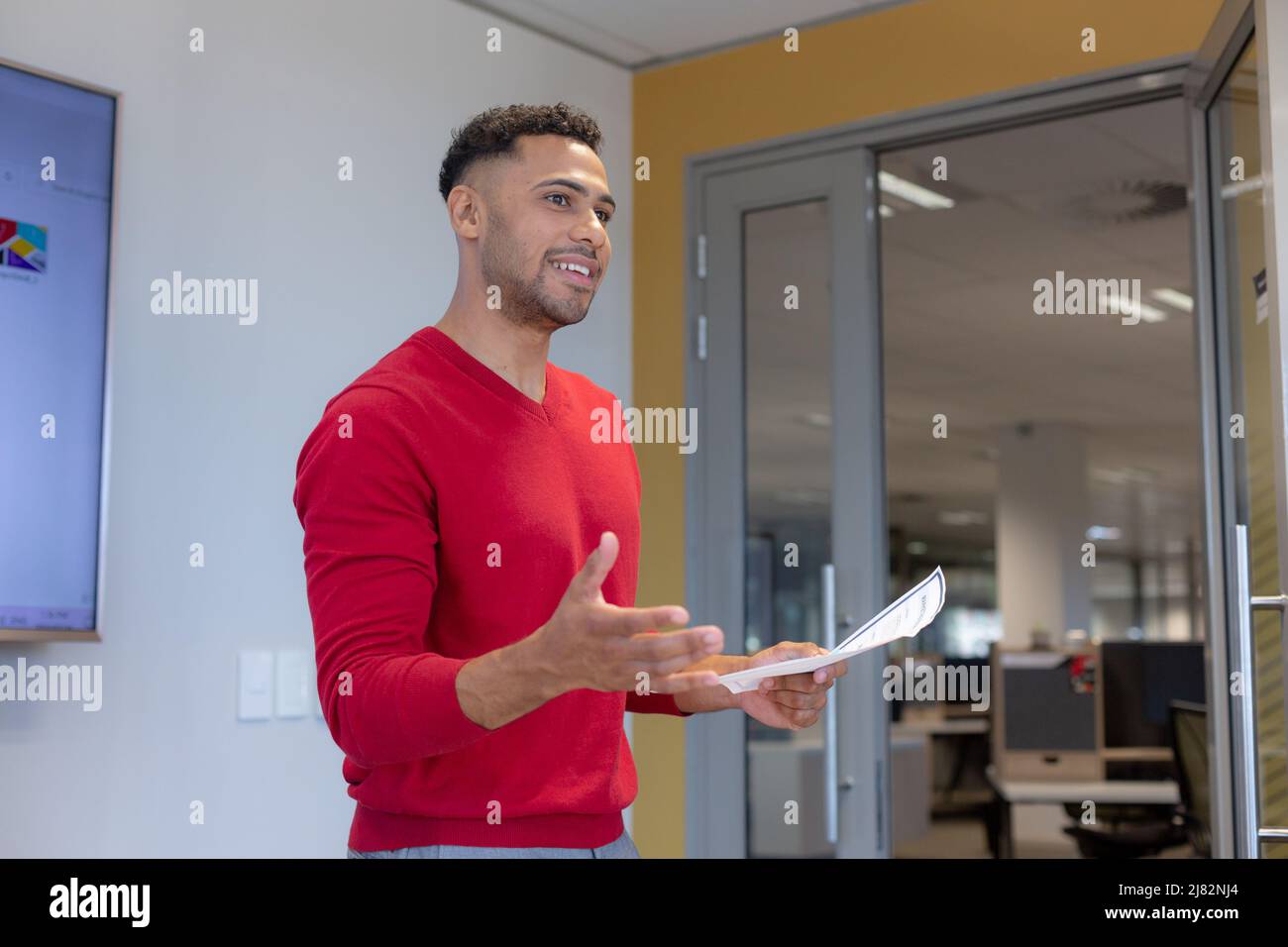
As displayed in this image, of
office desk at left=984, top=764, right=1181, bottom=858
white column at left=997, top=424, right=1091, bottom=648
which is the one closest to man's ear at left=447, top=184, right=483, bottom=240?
office desk at left=984, top=764, right=1181, bottom=858

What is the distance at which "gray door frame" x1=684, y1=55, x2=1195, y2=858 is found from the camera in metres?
3.12

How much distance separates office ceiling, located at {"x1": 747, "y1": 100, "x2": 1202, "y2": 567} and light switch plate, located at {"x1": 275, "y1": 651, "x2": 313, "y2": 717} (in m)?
1.05

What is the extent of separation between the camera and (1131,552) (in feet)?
63.3

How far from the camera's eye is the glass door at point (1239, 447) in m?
2.29

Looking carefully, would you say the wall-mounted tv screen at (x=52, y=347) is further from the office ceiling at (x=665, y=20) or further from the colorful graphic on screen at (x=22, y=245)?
the office ceiling at (x=665, y=20)

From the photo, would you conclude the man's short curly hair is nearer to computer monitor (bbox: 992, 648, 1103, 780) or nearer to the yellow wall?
the yellow wall

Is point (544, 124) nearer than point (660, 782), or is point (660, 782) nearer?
point (544, 124)

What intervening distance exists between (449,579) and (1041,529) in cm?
953

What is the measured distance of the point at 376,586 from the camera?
4.15 feet

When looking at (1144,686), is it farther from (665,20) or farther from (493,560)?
(493,560)

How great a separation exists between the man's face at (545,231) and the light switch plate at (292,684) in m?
1.38

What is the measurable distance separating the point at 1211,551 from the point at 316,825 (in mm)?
1867
